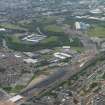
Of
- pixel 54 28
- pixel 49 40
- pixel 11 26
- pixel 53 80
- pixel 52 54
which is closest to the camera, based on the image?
pixel 53 80

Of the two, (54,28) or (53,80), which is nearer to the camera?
(53,80)

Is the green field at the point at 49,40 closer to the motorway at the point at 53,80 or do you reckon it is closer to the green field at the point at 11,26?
the green field at the point at 11,26

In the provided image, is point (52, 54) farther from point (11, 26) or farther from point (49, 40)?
point (11, 26)

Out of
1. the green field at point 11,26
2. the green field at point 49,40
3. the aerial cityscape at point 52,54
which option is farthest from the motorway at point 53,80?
the green field at point 11,26

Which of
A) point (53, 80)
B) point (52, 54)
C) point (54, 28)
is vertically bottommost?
point (53, 80)

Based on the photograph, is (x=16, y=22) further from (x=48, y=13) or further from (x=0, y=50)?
(x=0, y=50)

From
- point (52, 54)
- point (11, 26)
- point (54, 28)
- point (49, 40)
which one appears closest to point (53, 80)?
point (52, 54)

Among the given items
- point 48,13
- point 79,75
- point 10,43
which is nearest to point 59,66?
point 79,75

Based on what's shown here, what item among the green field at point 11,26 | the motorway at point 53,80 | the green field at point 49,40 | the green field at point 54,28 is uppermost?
the green field at point 11,26

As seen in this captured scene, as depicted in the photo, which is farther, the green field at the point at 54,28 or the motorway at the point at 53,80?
the green field at the point at 54,28
